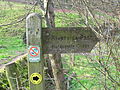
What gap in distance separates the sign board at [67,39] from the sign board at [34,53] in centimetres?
8

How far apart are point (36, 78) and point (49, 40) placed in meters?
0.41

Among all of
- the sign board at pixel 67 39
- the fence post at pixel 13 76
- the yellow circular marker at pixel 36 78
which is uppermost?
the sign board at pixel 67 39

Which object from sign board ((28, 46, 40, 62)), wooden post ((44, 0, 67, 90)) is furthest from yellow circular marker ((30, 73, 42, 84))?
wooden post ((44, 0, 67, 90))

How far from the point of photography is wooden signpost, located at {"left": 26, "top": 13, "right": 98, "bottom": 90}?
73.7 inches

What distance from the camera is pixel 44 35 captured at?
74.7 inches

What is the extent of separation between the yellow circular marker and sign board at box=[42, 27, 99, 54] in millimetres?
252

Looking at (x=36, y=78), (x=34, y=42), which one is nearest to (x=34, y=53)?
(x=34, y=42)

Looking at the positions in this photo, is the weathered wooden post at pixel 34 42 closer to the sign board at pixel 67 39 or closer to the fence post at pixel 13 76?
the sign board at pixel 67 39

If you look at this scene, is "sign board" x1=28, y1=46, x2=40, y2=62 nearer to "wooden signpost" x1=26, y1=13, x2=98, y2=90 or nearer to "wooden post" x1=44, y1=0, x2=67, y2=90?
"wooden signpost" x1=26, y1=13, x2=98, y2=90

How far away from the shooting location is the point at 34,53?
189 cm

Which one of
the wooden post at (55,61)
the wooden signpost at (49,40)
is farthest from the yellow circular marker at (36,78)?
the wooden post at (55,61)

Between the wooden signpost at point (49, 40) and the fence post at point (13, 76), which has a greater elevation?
the wooden signpost at point (49, 40)

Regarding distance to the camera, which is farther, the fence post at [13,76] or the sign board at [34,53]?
the fence post at [13,76]

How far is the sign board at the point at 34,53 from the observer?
6.18 feet
